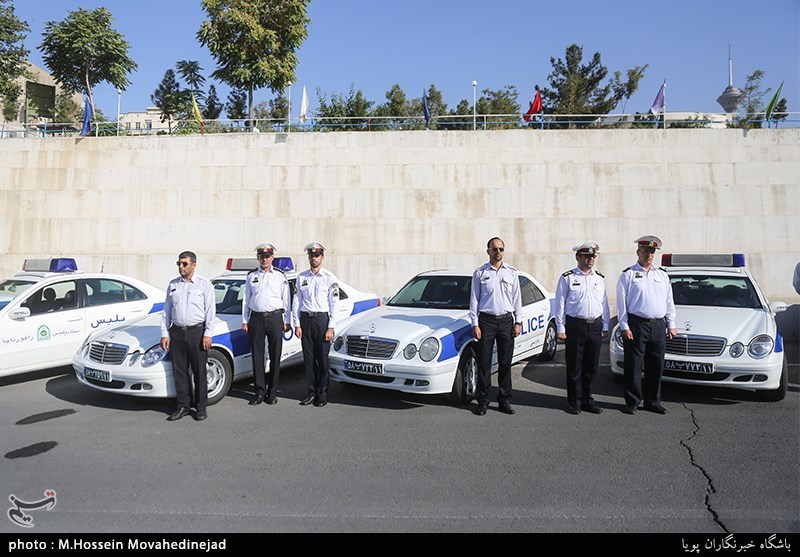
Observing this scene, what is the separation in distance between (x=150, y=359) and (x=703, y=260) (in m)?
7.57

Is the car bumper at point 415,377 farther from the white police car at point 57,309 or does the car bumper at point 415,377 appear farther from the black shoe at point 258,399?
the white police car at point 57,309

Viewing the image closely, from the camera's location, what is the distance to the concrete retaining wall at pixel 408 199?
15.4 metres

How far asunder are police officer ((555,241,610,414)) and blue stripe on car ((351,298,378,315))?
3.46 meters

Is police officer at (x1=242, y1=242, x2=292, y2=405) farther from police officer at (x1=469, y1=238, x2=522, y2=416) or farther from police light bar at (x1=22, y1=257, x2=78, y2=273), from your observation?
police light bar at (x1=22, y1=257, x2=78, y2=273)

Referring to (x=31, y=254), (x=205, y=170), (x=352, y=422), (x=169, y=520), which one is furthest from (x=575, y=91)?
(x=169, y=520)

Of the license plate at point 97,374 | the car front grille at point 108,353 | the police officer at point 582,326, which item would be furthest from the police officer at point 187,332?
the police officer at point 582,326

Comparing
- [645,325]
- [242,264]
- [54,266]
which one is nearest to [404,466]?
[645,325]

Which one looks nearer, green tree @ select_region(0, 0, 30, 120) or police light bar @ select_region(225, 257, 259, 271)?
police light bar @ select_region(225, 257, 259, 271)

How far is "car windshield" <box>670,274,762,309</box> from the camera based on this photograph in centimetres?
710

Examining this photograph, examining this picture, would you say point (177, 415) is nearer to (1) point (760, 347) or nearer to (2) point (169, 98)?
(1) point (760, 347)

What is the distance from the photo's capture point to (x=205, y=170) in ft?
55.1

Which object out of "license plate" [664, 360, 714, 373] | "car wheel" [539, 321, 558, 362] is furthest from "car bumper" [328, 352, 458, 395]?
"car wheel" [539, 321, 558, 362]

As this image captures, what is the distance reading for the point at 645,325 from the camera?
5844mm
